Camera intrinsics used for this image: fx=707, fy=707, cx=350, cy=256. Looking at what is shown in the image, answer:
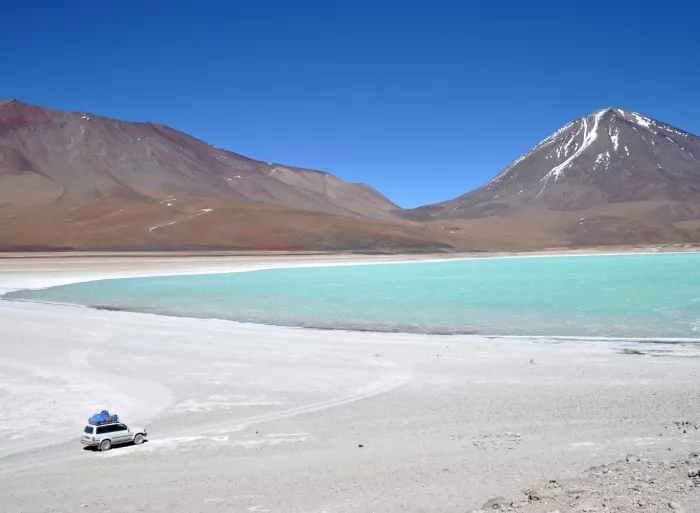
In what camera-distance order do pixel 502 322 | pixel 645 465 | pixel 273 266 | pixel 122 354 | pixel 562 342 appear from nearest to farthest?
pixel 645 465
pixel 122 354
pixel 562 342
pixel 502 322
pixel 273 266

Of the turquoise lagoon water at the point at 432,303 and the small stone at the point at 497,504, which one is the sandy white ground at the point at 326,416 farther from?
the turquoise lagoon water at the point at 432,303

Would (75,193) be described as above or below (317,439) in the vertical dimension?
above

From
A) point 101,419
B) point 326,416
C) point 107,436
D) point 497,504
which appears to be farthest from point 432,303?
point 497,504

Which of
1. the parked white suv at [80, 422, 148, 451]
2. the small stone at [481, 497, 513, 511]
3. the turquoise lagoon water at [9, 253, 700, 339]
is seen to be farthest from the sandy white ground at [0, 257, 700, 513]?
the turquoise lagoon water at [9, 253, 700, 339]

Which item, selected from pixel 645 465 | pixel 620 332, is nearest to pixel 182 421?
pixel 645 465

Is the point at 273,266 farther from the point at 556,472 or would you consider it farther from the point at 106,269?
the point at 556,472

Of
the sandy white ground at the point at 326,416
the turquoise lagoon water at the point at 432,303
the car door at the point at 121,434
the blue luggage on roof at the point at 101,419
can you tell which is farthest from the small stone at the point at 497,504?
the turquoise lagoon water at the point at 432,303

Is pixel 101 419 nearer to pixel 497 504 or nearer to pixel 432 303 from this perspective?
pixel 497 504
